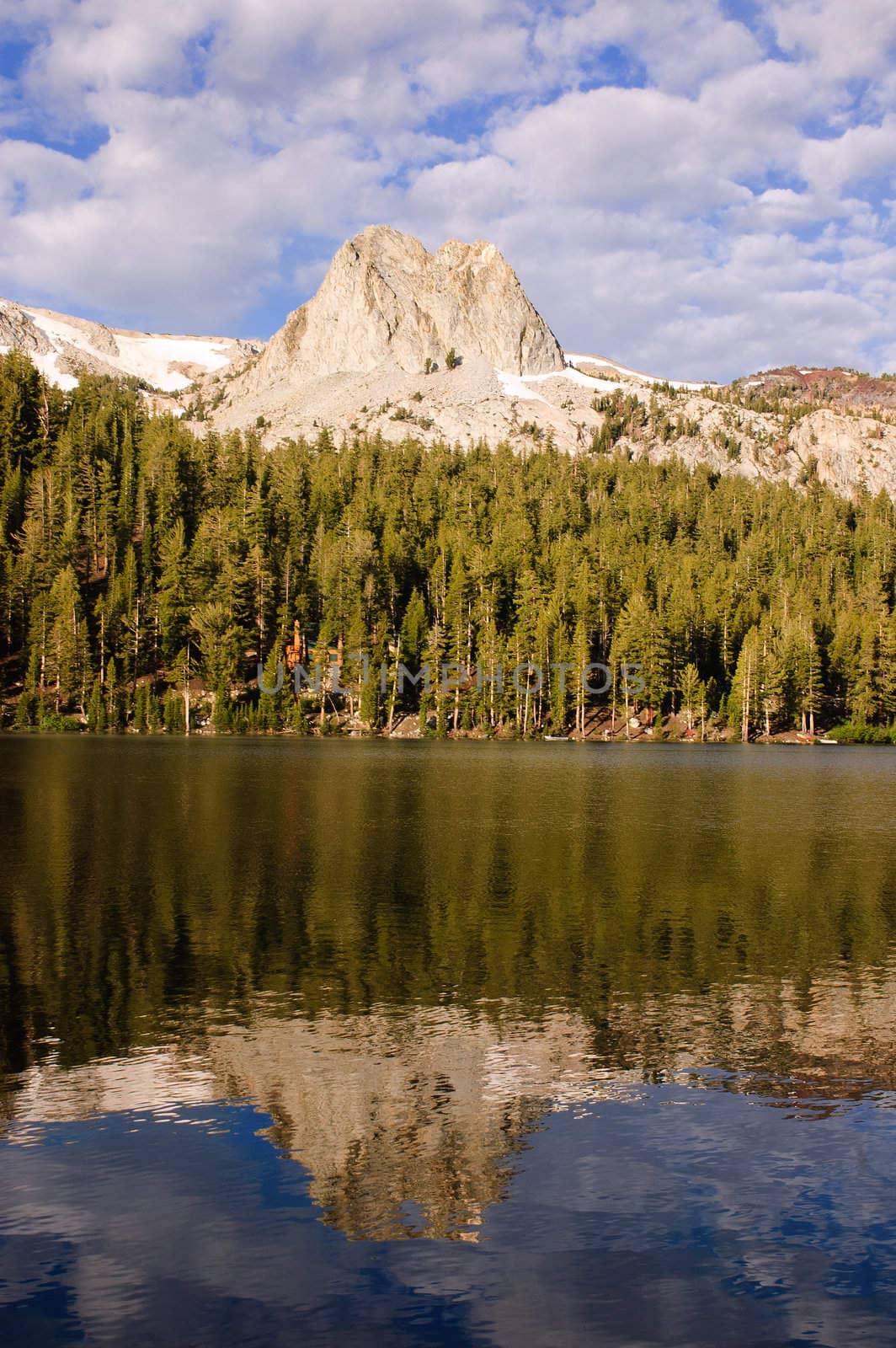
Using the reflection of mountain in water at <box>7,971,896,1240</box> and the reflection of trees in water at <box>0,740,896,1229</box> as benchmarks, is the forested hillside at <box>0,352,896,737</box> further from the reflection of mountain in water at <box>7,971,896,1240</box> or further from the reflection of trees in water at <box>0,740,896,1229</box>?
the reflection of mountain in water at <box>7,971,896,1240</box>

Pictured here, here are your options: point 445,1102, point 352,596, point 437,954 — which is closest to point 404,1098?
point 445,1102

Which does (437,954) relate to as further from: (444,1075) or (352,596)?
(352,596)

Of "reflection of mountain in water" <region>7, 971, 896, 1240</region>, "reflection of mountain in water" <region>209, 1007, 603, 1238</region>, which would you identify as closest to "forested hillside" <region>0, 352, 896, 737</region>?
"reflection of mountain in water" <region>7, 971, 896, 1240</region>

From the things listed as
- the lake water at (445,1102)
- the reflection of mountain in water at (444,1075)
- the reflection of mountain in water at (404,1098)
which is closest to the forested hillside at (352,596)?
the lake water at (445,1102)

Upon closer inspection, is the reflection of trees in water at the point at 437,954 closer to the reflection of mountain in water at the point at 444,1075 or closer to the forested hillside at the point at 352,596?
the reflection of mountain in water at the point at 444,1075

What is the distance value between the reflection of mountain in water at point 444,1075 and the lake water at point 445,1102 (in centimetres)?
5

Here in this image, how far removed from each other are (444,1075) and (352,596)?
118m

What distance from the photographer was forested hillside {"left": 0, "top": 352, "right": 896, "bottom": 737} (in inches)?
4715

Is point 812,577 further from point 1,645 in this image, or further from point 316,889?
point 316,889

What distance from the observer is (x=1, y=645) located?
12244 cm

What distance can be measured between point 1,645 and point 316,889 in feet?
370

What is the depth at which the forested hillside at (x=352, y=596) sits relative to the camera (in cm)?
11975

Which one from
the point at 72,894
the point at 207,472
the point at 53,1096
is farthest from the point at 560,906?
the point at 207,472

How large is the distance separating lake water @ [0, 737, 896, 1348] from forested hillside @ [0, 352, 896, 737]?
95385 millimetres
